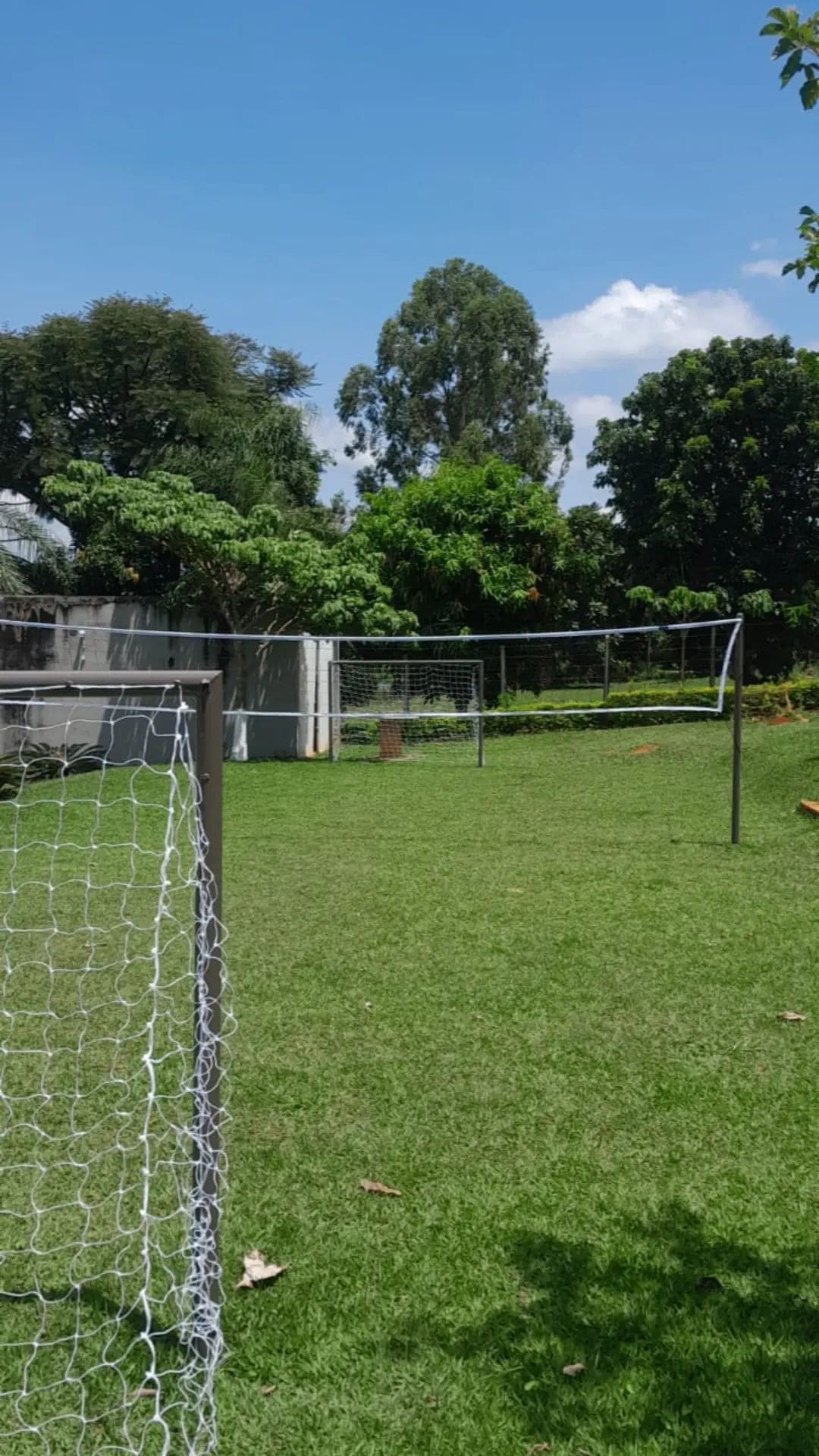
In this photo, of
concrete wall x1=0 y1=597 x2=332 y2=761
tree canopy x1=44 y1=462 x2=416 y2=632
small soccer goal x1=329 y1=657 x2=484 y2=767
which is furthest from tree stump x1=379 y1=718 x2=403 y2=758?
tree canopy x1=44 y1=462 x2=416 y2=632

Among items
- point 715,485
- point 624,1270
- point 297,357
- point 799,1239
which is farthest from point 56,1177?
point 297,357

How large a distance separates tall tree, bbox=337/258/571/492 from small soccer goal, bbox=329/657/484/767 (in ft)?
70.3

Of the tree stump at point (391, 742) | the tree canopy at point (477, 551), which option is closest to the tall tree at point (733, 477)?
the tree canopy at point (477, 551)

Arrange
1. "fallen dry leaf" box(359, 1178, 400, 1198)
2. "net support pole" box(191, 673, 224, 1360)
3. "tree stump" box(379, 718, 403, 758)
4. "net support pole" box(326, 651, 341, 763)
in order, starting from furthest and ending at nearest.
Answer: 1. "net support pole" box(326, 651, 341, 763)
2. "tree stump" box(379, 718, 403, 758)
3. "fallen dry leaf" box(359, 1178, 400, 1198)
4. "net support pole" box(191, 673, 224, 1360)

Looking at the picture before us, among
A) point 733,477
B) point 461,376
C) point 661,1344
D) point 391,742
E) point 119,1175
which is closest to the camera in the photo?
point 661,1344

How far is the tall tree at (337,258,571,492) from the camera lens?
123 ft

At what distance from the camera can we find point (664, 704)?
60.6 ft

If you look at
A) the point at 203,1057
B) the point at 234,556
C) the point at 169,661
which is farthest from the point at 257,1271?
the point at 169,661

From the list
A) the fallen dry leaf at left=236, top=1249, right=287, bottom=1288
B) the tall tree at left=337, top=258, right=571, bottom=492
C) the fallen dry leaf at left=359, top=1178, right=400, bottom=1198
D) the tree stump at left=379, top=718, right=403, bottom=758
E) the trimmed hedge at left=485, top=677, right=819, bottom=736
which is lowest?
the fallen dry leaf at left=236, top=1249, right=287, bottom=1288

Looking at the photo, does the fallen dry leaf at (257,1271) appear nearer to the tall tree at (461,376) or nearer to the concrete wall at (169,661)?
the concrete wall at (169,661)

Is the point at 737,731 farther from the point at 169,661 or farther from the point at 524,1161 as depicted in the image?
the point at 169,661

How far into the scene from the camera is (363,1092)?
3998 millimetres

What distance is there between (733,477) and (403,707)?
11027mm

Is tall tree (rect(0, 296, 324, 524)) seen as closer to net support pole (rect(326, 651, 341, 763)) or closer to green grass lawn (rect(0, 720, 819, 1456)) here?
net support pole (rect(326, 651, 341, 763))
